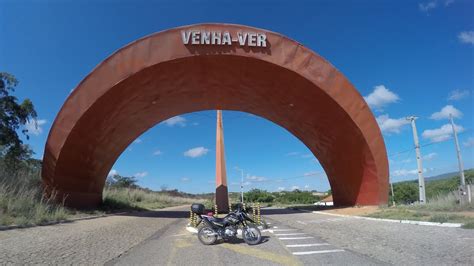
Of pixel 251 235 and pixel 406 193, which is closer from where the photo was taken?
pixel 251 235

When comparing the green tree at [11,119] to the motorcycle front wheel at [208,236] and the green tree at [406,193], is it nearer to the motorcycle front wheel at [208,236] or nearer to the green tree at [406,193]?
the motorcycle front wheel at [208,236]

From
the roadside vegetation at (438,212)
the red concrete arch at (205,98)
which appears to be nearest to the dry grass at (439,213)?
the roadside vegetation at (438,212)

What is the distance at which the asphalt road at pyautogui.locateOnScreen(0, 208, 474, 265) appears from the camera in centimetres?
719

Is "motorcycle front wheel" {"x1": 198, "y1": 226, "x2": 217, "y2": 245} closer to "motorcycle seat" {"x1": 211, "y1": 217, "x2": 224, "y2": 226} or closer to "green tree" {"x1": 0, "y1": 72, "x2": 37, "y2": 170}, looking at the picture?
"motorcycle seat" {"x1": 211, "y1": 217, "x2": 224, "y2": 226}

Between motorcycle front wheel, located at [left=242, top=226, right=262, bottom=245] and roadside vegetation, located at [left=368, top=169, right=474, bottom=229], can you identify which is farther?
roadside vegetation, located at [left=368, top=169, right=474, bottom=229]

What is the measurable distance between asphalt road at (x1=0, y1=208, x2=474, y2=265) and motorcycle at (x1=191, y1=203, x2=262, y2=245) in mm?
245

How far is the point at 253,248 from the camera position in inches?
365

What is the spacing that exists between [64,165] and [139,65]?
243 inches

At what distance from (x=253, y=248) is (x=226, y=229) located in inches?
50.0

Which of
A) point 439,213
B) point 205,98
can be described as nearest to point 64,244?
point 439,213

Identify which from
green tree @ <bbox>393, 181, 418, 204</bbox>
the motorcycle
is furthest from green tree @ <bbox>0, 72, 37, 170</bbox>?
green tree @ <bbox>393, 181, 418, 204</bbox>

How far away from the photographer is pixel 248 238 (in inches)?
395

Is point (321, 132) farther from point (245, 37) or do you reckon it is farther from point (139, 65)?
point (139, 65)

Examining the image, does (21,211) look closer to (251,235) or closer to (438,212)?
(251,235)
